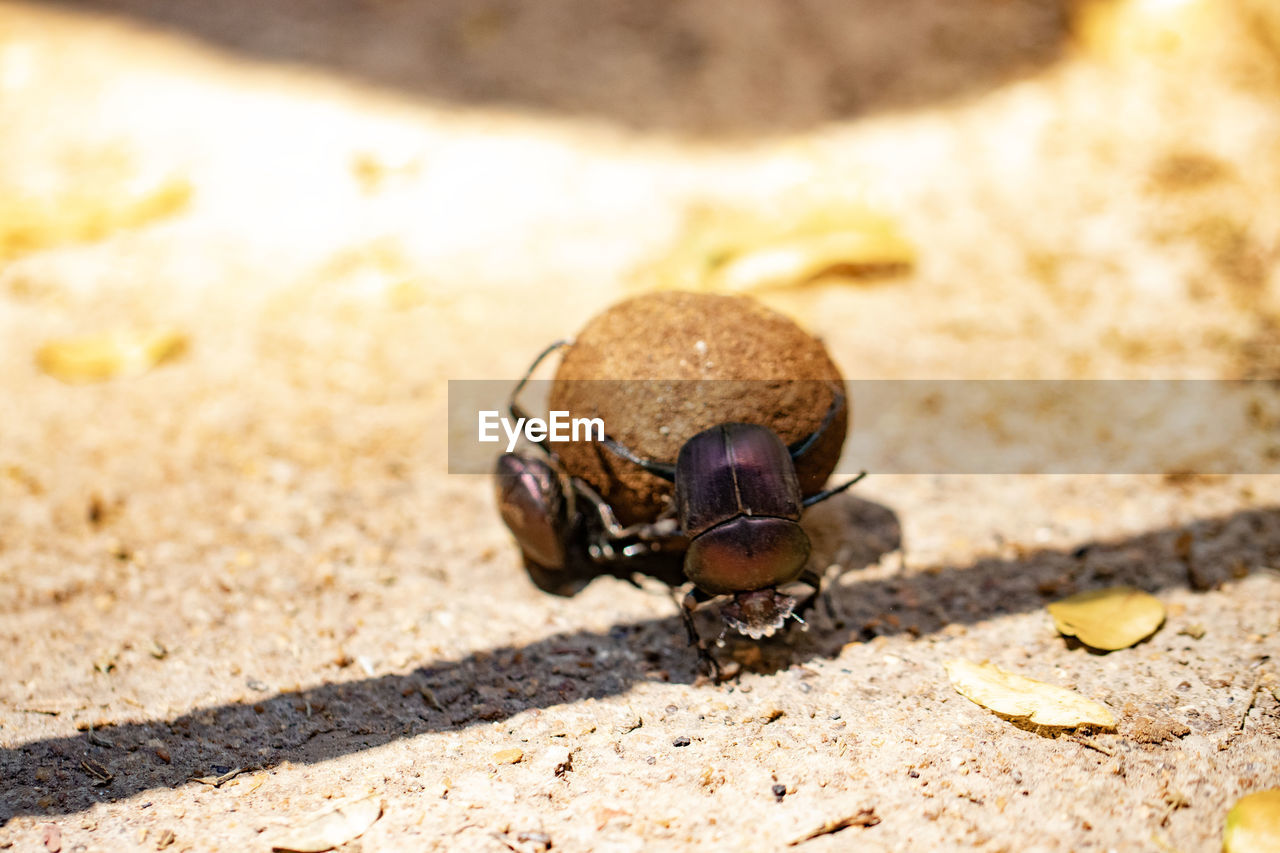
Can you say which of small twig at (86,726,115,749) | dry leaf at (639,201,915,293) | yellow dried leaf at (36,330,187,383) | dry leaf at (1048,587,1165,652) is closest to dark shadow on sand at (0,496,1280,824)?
small twig at (86,726,115,749)

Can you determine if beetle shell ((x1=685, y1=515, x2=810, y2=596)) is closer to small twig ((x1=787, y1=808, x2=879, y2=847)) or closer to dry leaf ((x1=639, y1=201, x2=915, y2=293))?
small twig ((x1=787, y1=808, x2=879, y2=847))

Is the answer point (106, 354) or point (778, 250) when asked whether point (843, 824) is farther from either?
point (106, 354)

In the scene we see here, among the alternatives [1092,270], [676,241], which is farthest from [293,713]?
[1092,270]

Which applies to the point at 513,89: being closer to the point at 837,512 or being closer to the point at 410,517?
the point at 410,517

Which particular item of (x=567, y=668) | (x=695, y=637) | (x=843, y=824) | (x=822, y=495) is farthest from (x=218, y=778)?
(x=822, y=495)

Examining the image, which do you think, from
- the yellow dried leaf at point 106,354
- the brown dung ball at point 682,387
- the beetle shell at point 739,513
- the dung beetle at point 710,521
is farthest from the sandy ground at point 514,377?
the brown dung ball at point 682,387

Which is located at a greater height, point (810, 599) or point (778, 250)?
point (778, 250)
